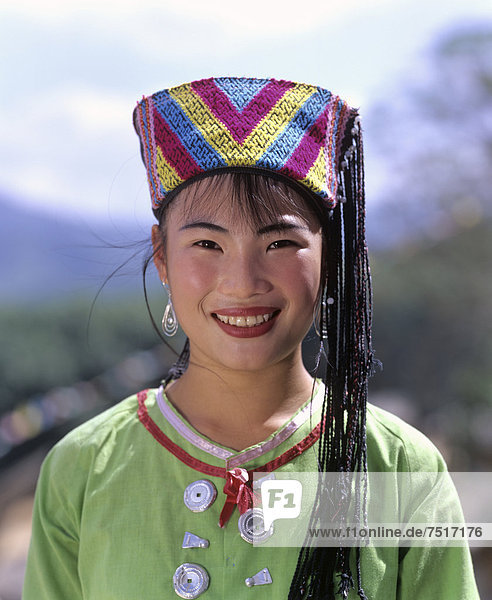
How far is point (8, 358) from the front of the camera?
19.3ft

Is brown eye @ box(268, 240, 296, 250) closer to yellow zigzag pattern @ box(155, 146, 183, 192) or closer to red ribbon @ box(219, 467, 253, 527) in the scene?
yellow zigzag pattern @ box(155, 146, 183, 192)

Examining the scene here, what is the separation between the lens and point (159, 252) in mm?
1822

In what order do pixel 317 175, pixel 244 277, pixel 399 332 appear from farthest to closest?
pixel 399 332 < pixel 317 175 < pixel 244 277

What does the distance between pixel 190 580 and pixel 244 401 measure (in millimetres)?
425

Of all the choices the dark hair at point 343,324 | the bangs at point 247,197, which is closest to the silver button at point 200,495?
the dark hair at point 343,324

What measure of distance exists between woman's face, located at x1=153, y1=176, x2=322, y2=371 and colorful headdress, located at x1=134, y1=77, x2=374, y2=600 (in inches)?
2.8

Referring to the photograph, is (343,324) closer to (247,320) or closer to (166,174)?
(247,320)

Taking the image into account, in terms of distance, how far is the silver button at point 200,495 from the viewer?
66.4 inches

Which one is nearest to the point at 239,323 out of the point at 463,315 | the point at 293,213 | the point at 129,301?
the point at 293,213

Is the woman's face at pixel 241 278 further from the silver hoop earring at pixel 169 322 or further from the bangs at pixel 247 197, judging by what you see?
the silver hoop earring at pixel 169 322

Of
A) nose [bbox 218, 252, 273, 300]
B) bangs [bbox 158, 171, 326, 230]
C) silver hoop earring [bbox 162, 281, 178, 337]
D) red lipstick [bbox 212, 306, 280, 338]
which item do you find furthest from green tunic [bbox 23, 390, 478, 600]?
bangs [bbox 158, 171, 326, 230]

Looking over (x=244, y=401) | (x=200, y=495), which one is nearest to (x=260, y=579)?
(x=200, y=495)

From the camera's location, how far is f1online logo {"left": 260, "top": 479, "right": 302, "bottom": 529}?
5.58 feet

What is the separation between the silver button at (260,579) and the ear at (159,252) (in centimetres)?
71
